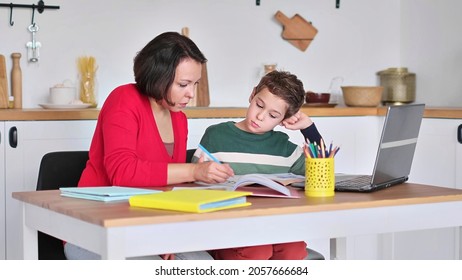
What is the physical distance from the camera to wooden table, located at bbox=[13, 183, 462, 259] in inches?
66.4

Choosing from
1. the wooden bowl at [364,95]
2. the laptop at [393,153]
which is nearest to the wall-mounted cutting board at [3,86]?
the wooden bowl at [364,95]

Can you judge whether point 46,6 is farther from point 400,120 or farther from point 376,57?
point 400,120

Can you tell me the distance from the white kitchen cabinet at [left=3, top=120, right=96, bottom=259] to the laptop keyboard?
153 cm

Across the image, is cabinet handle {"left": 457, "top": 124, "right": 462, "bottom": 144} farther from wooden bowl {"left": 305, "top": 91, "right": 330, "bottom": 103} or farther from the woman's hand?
the woman's hand

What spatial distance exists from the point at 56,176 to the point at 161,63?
501mm

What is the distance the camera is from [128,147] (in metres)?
2.33

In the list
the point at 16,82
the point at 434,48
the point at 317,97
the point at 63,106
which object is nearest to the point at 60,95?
the point at 63,106

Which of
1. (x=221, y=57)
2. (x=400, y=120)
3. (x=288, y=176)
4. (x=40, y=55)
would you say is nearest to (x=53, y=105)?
(x=40, y=55)

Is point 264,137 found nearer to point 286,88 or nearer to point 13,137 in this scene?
point 286,88

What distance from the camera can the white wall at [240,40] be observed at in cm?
402

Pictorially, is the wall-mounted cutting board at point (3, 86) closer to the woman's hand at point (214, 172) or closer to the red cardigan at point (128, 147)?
the red cardigan at point (128, 147)

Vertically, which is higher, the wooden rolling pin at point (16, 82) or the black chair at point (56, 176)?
the wooden rolling pin at point (16, 82)

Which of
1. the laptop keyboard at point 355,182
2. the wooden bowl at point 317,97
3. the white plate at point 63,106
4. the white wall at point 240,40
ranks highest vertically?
the white wall at point 240,40

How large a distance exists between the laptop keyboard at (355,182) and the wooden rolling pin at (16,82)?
1.98 metres
